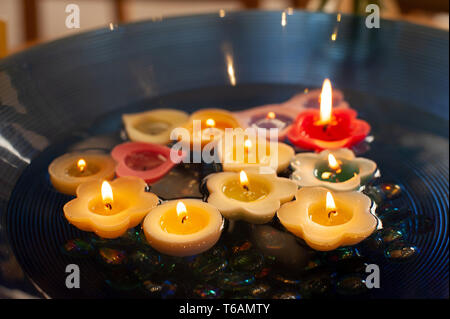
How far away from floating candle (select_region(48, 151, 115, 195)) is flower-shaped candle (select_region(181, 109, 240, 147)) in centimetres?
13

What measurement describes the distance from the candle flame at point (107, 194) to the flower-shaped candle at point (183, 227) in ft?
0.19

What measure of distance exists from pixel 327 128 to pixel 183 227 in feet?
1.02

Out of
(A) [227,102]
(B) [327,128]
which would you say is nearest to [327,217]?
(B) [327,128]

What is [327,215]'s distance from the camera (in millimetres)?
629

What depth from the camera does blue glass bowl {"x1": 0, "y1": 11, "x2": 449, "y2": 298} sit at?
22.0 inches

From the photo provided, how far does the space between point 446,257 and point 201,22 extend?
622 mm

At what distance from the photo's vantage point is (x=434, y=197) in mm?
683

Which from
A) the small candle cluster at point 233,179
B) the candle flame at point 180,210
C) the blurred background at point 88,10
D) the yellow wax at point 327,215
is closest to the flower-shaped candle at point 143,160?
the small candle cluster at point 233,179

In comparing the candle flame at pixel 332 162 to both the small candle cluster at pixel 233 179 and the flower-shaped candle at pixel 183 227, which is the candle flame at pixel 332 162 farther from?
the flower-shaped candle at pixel 183 227

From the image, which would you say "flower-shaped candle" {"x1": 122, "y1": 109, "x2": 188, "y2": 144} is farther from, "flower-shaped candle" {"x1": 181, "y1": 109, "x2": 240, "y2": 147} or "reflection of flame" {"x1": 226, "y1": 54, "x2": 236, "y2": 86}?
"reflection of flame" {"x1": 226, "y1": 54, "x2": 236, "y2": 86}

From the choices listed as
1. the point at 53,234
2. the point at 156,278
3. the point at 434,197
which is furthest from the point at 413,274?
the point at 53,234

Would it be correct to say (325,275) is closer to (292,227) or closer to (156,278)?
(292,227)

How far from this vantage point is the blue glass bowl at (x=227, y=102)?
1.83ft

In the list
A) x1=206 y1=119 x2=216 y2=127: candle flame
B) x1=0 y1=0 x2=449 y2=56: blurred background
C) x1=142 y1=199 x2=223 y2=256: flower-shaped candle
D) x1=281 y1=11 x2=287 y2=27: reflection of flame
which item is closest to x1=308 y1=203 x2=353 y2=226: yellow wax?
x1=142 y1=199 x2=223 y2=256: flower-shaped candle
